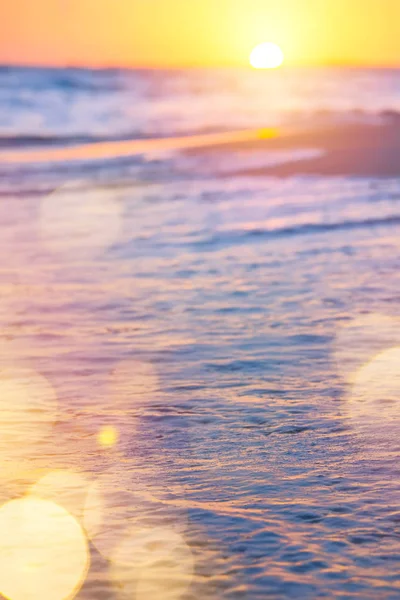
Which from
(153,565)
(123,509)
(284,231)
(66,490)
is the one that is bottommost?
(153,565)

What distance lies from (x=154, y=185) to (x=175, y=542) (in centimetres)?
1595

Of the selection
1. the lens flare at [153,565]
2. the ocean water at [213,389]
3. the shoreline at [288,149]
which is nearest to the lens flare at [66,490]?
the ocean water at [213,389]

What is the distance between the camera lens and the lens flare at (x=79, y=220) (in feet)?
39.8

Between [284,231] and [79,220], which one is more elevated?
[79,220]

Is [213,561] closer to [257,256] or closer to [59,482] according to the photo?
[59,482]

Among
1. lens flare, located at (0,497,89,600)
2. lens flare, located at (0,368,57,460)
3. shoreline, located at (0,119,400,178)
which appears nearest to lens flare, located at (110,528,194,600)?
lens flare, located at (0,497,89,600)

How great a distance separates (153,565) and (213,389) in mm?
2475

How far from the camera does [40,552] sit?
Answer: 151 inches

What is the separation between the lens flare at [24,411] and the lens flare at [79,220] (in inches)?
200

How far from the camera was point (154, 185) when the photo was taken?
64.1 ft

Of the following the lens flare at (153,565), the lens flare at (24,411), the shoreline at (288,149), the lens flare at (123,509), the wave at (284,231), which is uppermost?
the shoreline at (288,149)

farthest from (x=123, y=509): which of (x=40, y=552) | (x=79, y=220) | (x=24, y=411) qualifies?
(x=79, y=220)

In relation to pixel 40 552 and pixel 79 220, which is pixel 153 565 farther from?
pixel 79 220

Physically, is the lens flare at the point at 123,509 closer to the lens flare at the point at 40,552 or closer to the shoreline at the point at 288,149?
the lens flare at the point at 40,552
